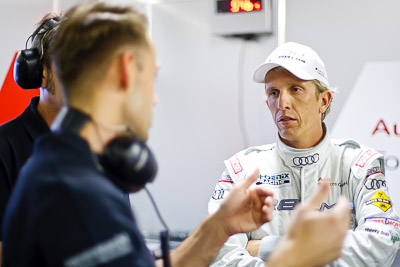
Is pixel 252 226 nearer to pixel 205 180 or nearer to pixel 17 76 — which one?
pixel 17 76

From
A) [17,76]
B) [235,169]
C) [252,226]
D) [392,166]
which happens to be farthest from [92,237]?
[392,166]

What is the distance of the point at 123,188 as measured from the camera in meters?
1.18

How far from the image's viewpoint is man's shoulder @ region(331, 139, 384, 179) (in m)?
2.34

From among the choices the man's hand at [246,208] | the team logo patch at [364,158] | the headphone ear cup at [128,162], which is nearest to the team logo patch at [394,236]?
the team logo patch at [364,158]

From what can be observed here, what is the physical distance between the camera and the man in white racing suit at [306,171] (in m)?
2.18

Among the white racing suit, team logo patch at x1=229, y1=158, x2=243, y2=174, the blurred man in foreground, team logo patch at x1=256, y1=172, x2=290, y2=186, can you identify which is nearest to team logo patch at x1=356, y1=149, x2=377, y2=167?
the white racing suit

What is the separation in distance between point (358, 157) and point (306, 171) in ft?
0.72

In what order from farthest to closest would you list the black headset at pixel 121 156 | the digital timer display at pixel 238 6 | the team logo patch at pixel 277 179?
1. the digital timer display at pixel 238 6
2. the team logo patch at pixel 277 179
3. the black headset at pixel 121 156

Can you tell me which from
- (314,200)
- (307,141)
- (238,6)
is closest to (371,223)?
(307,141)

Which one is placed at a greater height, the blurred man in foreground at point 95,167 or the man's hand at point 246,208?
the blurred man in foreground at point 95,167

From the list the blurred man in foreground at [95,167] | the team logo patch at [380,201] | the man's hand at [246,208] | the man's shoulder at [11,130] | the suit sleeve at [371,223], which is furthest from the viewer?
the team logo patch at [380,201]

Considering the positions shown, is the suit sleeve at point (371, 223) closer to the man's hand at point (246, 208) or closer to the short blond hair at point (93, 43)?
the man's hand at point (246, 208)

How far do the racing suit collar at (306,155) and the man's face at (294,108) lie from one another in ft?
0.20

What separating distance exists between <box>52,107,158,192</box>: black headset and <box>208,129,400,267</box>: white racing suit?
1.10 metres
